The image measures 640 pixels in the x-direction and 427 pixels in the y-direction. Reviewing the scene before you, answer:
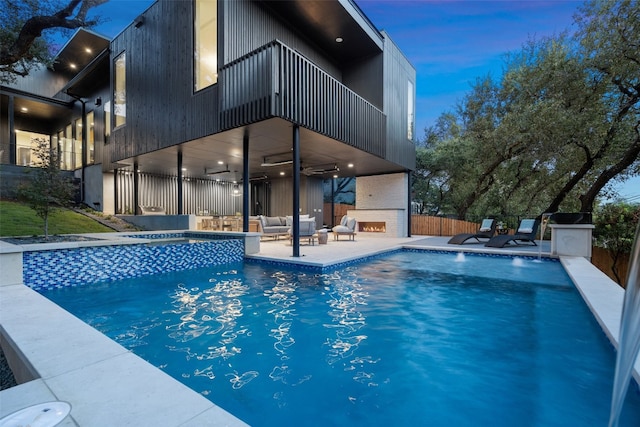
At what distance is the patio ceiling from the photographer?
8016 mm

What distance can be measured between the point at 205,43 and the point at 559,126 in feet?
39.2

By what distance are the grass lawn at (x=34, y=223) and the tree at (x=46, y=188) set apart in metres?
1.24

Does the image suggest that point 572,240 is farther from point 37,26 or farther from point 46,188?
point 37,26

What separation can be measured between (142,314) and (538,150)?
47.4 feet

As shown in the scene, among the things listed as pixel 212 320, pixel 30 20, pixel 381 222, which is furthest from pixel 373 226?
pixel 30 20

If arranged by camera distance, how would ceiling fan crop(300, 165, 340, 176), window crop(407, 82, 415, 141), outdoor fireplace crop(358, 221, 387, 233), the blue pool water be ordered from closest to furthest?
the blue pool water
ceiling fan crop(300, 165, 340, 176)
window crop(407, 82, 415, 141)
outdoor fireplace crop(358, 221, 387, 233)

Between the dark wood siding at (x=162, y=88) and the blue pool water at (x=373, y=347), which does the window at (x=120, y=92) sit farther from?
the blue pool water at (x=373, y=347)

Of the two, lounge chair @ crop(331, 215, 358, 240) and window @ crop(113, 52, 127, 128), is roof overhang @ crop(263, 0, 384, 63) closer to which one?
lounge chair @ crop(331, 215, 358, 240)

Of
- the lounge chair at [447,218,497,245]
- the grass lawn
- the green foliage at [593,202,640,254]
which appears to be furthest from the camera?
the lounge chair at [447,218,497,245]

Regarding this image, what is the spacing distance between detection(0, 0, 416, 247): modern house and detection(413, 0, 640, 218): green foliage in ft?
14.5

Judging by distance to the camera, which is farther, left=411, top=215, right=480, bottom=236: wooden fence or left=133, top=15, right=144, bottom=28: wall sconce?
left=411, top=215, right=480, bottom=236: wooden fence

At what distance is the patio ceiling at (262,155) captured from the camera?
802 centimetres

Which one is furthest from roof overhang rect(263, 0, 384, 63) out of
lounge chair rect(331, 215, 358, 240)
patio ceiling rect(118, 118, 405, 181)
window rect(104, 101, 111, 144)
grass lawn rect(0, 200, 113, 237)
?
window rect(104, 101, 111, 144)

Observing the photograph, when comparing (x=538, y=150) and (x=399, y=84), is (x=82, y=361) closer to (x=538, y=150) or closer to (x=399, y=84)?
(x=399, y=84)
